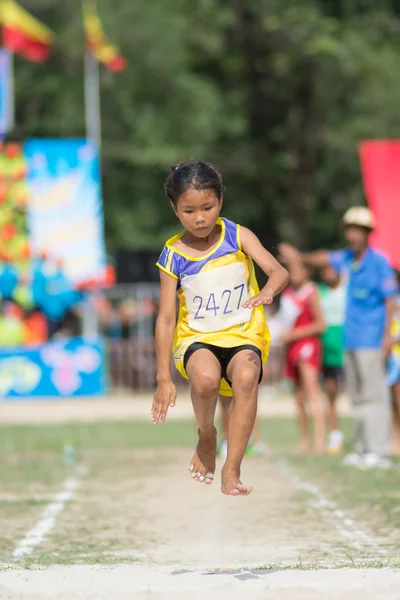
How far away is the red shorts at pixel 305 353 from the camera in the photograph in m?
13.4

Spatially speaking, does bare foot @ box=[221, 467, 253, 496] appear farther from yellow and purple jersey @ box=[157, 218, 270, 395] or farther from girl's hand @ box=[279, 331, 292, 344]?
girl's hand @ box=[279, 331, 292, 344]

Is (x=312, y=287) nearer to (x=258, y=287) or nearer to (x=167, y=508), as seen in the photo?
(x=167, y=508)

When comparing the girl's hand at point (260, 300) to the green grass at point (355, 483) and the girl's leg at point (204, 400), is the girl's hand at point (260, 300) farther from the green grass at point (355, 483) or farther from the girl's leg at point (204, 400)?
the green grass at point (355, 483)

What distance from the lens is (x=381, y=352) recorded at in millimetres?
11836

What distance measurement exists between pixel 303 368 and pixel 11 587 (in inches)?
327

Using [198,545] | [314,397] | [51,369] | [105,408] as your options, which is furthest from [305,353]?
[51,369]

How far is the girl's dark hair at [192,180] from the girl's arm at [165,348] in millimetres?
413

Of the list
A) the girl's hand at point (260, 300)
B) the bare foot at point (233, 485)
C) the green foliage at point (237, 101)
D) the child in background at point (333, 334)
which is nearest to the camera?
the girl's hand at point (260, 300)

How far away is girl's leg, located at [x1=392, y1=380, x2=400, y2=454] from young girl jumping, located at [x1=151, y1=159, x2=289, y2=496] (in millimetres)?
7266

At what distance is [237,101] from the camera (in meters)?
43.0

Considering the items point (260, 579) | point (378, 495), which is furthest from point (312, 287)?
point (260, 579)

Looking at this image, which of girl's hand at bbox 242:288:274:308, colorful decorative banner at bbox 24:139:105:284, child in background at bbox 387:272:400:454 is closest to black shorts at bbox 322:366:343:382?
child in background at bbox 387:272:400:454

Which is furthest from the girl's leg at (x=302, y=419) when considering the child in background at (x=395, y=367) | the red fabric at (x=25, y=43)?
the red fabric at (x=25, y=43)

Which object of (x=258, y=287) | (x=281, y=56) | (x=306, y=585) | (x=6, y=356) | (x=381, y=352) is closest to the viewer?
(x=306, y=585)
